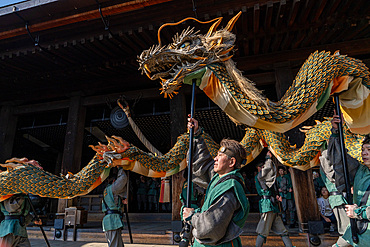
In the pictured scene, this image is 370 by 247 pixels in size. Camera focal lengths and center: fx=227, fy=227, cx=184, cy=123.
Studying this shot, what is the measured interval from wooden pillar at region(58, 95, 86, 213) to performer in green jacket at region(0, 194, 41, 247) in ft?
7.53

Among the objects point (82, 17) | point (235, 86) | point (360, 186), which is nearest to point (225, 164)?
point (235, 86)

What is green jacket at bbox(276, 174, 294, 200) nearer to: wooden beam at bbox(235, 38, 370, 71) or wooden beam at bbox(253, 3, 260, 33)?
wooden beam at bbox(235, 38, 370, 71)

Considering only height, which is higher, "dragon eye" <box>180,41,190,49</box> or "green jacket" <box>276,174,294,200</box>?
"dragon eye" <box>180,41,190,49</box>

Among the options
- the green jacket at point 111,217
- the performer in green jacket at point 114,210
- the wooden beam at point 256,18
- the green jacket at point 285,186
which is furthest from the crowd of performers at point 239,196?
the wooden beam at point 256,18

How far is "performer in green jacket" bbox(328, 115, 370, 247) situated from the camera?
230 centimetres

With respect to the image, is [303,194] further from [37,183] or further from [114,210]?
[37,183]

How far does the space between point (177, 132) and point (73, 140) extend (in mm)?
2996

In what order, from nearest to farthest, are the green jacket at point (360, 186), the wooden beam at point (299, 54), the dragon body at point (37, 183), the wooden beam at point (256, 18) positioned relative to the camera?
the green jacket at point (360, 186) → the dragon body at point (37, 183) → the wooden beam at point (256, 18) → the wooden beam at point (299, 54)

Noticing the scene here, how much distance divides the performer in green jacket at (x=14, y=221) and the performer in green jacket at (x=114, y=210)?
126 centimetres

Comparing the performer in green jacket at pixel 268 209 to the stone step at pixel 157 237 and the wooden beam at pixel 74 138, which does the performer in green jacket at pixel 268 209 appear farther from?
the wooden beam at pixel 74 138

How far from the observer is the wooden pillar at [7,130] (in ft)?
22.5

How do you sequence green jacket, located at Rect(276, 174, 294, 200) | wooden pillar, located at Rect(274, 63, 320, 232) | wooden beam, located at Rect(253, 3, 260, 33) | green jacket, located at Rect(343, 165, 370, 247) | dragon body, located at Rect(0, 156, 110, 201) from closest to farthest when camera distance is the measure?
green jacket, located at Rect(343, 165, 370, 247)
dragon body, located at Rect(0, 156, 110, 201)
wooden beam, located at Rect(253, 3, 260, 33)
wooden pillar, located at Rect(274, 63, 320, 232)
green jacket, located at Rect(276, 174, 294, 200)

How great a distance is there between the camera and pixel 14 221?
3.61m

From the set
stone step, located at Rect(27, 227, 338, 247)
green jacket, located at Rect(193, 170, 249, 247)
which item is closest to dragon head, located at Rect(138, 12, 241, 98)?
green jacket, located at Rect(193, 170, 249, 247)
